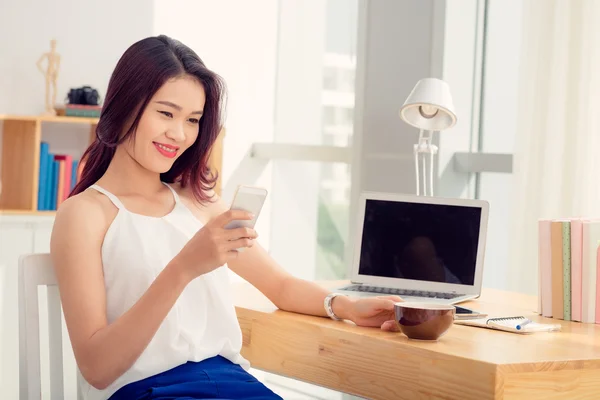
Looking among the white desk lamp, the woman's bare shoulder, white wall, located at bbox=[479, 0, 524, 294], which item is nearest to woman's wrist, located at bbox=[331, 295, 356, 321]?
the woman's bare shoulder

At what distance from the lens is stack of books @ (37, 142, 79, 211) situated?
397cm

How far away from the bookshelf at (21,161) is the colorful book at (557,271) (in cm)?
253

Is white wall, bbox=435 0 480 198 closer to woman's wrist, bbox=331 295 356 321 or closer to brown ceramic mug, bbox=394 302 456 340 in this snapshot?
woman's wrist, bbox=331 295 356 321

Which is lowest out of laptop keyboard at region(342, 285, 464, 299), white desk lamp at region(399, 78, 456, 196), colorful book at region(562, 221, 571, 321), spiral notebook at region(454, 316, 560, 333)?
spiral notebook at region(454, 316, 560, 333)

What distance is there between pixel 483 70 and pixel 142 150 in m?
2.06

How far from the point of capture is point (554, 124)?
2.88 m

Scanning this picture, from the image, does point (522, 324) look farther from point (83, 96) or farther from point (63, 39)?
point (63, 39)

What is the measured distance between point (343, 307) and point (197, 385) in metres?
0.44

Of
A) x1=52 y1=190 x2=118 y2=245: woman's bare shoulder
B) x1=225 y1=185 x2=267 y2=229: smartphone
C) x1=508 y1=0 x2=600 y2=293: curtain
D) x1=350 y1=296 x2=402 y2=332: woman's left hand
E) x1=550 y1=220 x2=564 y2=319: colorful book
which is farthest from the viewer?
x1=508 y1=0 x2=600 y2=293: curtain

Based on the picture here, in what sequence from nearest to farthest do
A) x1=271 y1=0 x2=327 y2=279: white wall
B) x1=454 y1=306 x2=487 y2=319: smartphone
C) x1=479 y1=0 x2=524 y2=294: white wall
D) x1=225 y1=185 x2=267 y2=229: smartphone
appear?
x1=225 y1=185 x2=267 y2=229: smartphone < x1=454 y1=306 x2=487 y2=319: smartphone < x1=479 y1=0 x2=524 y2=294: white wall < x1=271 y1=0 x2=327 y2=279: white wall

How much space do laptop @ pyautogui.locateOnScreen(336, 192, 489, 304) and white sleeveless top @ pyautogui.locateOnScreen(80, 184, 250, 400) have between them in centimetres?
51

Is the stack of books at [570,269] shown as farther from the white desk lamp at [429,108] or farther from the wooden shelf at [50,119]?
the wooden shelf at [50,119]

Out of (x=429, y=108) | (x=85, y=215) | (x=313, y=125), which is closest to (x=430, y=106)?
(x=429, y=108)

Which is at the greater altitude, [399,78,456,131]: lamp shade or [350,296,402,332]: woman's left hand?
[399,78,456,131]: lamp shade
